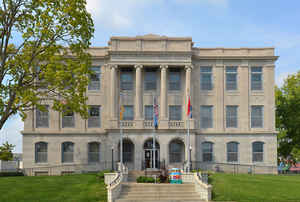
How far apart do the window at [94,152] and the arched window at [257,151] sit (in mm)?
17040

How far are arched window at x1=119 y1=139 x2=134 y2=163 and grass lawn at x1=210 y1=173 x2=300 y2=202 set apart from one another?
40.2 feet

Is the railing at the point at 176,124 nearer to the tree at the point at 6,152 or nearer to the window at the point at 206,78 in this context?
the window at the point at 206,78

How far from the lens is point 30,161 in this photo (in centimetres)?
4259

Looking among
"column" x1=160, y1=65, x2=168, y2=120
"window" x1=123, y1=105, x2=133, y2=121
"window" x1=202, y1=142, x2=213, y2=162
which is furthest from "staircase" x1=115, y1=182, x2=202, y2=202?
"window" x1=123, y1=105, x2=133, y2=121

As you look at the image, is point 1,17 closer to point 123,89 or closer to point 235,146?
point 123,89

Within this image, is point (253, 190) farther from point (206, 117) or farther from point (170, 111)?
point (170, 111)

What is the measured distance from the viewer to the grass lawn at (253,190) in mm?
25572

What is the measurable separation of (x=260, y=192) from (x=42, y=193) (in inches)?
569

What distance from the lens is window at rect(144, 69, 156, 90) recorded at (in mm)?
44312

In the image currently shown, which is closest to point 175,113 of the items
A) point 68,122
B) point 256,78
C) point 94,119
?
point 94,119

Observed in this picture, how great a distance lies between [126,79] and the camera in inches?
1745

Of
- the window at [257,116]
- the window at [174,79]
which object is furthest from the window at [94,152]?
the window at [257,116]

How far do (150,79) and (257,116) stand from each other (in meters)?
12.6

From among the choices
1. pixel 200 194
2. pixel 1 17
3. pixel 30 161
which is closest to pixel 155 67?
pixel 30 161
